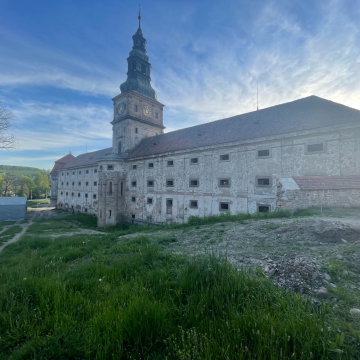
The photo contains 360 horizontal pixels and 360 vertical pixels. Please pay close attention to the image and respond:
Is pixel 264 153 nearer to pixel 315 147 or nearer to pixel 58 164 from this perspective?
pixel 315 147

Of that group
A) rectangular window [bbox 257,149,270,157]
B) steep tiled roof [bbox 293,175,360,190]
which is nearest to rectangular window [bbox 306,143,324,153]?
rectangular window [bbox 257,149,270,157]

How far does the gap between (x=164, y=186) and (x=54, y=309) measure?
729 inches

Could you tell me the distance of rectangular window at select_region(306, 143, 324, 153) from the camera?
1308 cm

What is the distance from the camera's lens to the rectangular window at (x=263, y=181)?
14.9 meters

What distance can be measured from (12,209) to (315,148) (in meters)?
35.9

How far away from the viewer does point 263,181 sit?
15.2 metres

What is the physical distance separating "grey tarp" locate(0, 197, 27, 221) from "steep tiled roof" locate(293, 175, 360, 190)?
3353 cm

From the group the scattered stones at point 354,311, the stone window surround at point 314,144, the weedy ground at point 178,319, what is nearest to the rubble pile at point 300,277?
the weedy ground at point 178,319

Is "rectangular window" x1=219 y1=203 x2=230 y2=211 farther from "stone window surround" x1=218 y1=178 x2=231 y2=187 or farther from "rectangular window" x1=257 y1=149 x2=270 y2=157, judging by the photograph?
"rectangular window" x1=257 y1=149 x2=270 y2=157

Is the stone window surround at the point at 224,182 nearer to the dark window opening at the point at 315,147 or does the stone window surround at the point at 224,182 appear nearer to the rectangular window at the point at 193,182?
the rectangular window at the point at 193,182

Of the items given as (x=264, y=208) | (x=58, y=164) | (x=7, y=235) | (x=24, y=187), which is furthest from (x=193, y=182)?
(x=24, y=187)

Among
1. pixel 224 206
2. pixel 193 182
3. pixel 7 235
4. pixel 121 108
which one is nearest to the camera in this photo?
pixel 7 235

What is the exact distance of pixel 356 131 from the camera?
470 inches

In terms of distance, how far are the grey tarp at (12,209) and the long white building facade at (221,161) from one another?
9314 millimetres
